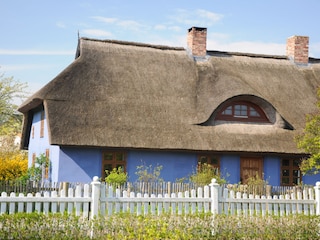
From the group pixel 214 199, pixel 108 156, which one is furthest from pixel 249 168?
pixel 214 199

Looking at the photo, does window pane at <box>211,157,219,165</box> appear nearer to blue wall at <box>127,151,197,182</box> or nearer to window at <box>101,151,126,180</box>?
blue wall at <box>127,151,197,182</box>

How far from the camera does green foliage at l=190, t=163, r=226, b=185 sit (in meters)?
20.9

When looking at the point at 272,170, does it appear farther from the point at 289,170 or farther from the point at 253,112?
the point at 253,112

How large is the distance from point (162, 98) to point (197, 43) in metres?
4.78

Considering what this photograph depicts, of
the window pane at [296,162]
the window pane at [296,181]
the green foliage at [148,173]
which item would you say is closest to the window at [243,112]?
the window pane at [296,162]

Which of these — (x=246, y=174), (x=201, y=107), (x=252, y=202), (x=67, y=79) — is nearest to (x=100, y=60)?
(x=67, y=79)

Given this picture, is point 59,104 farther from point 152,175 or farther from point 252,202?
point 252,202

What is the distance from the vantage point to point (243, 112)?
24.9 m

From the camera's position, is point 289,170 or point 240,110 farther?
point 240,110

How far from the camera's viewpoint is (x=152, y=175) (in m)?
22.0

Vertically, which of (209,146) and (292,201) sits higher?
(209,146)

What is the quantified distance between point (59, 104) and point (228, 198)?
1092 cm

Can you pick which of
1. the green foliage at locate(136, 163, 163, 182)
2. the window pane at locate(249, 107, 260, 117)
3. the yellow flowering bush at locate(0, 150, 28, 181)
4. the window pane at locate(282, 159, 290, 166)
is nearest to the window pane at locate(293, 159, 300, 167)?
the window pane at locate(282, 159, 290, 166)

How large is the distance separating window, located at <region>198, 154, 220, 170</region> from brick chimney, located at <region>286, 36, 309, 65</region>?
8.72 m
